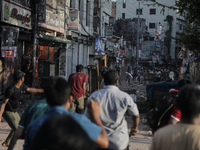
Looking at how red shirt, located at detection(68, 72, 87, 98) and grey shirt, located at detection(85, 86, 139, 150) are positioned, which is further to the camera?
red shirt, located at detection(68, 72, 87, 98)

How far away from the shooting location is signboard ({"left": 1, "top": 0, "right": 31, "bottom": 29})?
12.0m

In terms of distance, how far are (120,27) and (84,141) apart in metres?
52.8

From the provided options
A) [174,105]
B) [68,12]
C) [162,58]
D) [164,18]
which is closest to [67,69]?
[68,12]

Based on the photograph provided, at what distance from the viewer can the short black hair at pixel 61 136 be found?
125cm

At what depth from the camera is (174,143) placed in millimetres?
2025

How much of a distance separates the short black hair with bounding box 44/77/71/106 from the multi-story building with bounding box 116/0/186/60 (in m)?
68.3

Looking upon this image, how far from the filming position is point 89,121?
2.24 metres

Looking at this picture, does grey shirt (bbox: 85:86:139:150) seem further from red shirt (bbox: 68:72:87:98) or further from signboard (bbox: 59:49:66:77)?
signboard (bbox: 59:49:66:77)

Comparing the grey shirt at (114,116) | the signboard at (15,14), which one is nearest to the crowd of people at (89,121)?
the grey shirt at (114,116)

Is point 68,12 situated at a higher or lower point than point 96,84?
higher

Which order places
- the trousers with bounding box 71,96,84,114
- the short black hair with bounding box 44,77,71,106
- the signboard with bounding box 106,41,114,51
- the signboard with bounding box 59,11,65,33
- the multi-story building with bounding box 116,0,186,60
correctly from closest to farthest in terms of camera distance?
the short black hair with bounding box 44,77,71,106 < the trousers with bounding box 71,96,84,114 < the signboard with bounding box 59,11,65,33 < the signboard with bounding box 106,41,114,51 < the multi-story building with bounding box 116,0,186,60

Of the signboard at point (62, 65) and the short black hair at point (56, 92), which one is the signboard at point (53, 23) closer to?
the signboard at point (62, 65)

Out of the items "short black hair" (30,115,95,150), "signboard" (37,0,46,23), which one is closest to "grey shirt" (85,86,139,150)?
"short black hair" (30,115,95,150)

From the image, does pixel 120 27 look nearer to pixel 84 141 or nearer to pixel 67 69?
pixel 67 69
